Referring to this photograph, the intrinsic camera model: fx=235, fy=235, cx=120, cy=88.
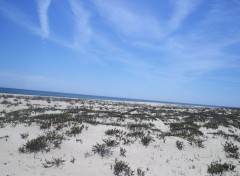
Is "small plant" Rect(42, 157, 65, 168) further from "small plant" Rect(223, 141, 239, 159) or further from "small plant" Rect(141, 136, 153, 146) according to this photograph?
"small plant" Rect(223, 141, 239, 159)

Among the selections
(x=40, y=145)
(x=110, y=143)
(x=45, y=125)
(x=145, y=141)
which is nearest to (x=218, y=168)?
(x=145, y=141)

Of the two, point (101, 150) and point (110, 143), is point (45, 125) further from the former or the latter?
point (101, 150)

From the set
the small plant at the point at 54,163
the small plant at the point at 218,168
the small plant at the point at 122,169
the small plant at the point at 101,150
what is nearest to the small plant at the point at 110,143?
the small plant at the point at 101,150

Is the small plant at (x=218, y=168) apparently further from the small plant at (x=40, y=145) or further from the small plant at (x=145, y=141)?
the small plant at (x=40, y=145)

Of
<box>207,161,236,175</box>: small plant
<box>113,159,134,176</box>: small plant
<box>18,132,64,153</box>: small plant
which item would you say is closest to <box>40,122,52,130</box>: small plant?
<box>18,132,64,153</box>: small plant

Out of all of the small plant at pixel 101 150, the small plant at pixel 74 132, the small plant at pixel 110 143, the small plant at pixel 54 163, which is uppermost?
the small plant at pixel 74 132

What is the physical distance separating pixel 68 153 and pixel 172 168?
423 cm

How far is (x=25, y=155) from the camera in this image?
364 inches

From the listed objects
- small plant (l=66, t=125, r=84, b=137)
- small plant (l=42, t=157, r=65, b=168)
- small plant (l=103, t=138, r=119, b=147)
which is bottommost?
small plant (l=42, t=157, r=65, b=168)

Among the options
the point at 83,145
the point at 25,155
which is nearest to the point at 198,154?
the point at 83,145

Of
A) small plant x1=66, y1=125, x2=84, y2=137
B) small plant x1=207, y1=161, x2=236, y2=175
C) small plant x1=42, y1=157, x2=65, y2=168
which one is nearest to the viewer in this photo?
small plant x1=42, y1=157, x2=65, y2=168

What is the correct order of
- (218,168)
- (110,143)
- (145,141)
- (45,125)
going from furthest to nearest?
1. (45,125)
2. (145,141)
3. (110,143)
4. (218,168)

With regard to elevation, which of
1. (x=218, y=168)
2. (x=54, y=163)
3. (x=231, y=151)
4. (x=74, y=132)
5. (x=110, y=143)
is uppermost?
(x=74, y=132)

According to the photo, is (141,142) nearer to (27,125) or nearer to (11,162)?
(11,162)
